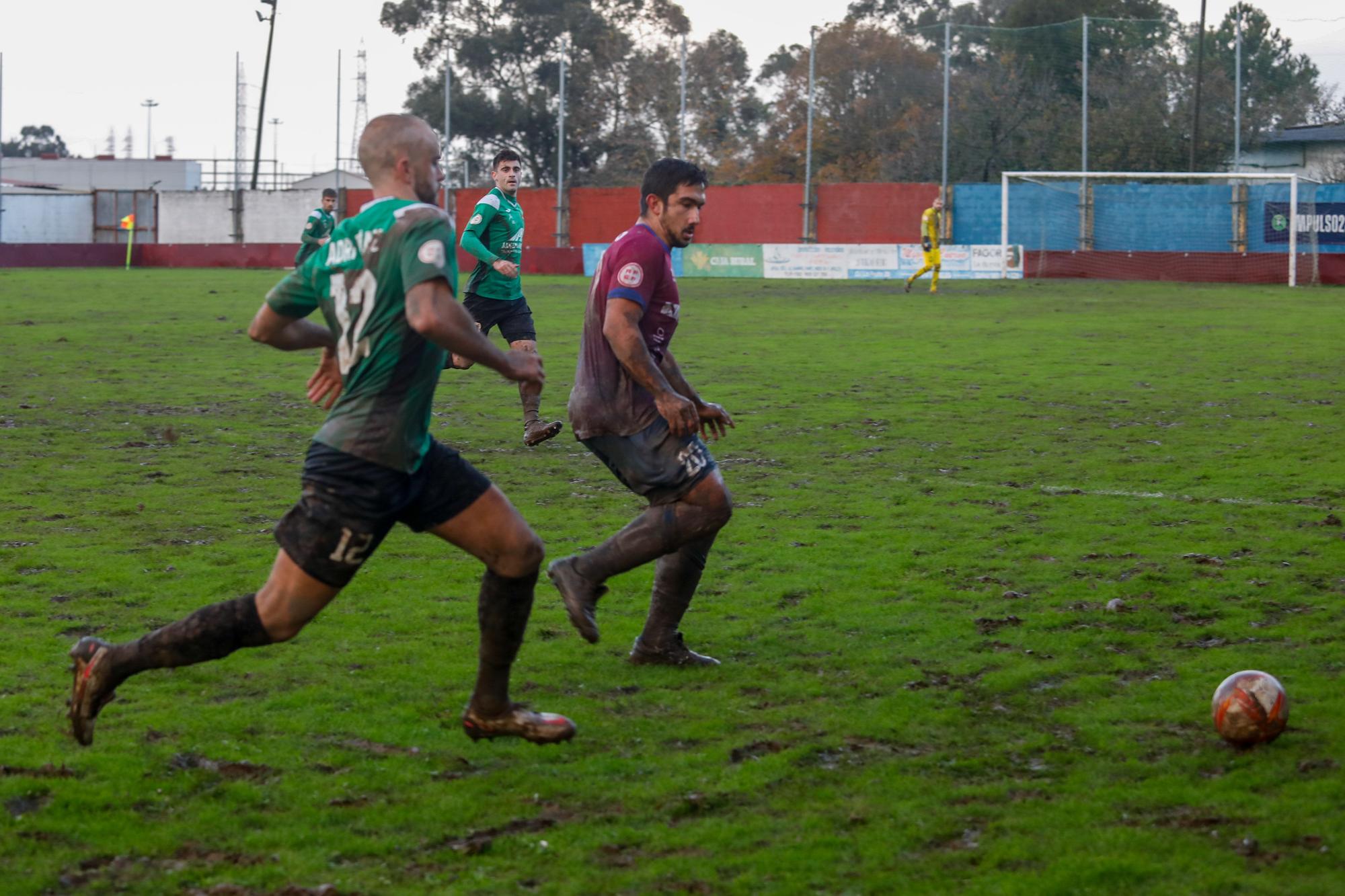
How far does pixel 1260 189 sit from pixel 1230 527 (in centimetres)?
3025

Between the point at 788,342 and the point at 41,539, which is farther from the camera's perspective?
the point at 788,342

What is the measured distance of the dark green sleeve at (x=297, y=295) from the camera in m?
4.36

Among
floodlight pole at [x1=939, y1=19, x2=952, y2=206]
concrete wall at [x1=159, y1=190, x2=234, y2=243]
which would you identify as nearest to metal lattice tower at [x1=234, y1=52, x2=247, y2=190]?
concrete wall at [x1=159, y1=190, x2=234, y2=243]

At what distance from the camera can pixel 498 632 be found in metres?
4.64

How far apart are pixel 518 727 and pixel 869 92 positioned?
4709cm

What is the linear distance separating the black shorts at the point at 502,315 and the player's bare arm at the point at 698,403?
6.00 m

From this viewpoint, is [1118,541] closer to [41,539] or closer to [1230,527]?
[1230,527]

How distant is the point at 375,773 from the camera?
4367mm

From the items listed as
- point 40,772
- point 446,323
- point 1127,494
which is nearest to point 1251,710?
point 446,323

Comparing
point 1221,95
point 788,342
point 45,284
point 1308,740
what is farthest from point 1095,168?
point 1308,740

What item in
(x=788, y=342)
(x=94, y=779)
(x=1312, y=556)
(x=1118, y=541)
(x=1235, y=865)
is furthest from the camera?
(x=788, y=342)

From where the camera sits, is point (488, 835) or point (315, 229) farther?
point (315, 229)

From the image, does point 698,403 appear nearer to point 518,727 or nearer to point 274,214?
point 518,727

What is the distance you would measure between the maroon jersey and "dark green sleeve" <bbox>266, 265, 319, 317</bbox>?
4.33 feet
